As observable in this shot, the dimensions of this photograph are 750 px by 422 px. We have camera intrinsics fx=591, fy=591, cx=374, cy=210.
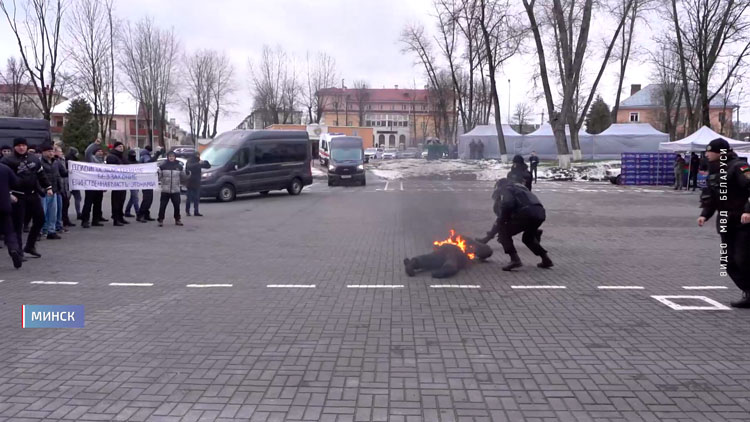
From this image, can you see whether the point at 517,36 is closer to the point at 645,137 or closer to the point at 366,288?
the point at 645,137

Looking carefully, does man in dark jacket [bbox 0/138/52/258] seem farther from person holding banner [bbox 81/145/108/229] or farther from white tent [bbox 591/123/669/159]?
white tent [bbox 591/123/669/159]

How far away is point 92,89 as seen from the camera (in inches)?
1517

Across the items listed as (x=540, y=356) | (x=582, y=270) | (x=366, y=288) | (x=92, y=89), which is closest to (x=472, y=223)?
(x=582, y=270)

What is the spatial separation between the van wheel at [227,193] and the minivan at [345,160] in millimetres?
9755

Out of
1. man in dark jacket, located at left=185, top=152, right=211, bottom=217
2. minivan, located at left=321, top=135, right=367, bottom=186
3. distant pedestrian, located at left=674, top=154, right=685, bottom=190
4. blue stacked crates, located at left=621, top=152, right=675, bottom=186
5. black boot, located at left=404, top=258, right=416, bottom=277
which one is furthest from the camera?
blue stacked crates, located at left=621, top=152, right=675, bottom=186

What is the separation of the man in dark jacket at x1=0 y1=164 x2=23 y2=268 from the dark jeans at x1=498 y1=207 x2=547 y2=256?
24.2ft

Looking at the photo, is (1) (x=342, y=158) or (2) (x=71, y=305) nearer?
(2) (x=71, y=305)

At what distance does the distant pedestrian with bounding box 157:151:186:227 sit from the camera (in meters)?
14.6

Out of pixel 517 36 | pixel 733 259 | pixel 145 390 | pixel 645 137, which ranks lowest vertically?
pixel 145 390

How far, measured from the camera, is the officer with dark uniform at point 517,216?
8.77m

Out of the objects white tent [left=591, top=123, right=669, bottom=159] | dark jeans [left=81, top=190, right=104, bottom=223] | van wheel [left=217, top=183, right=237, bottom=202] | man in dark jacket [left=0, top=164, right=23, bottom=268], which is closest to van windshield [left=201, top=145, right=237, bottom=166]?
van wheel [left=217, top=183, right=237, bottom=202]

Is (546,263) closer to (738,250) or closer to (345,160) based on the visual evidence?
(738,250)

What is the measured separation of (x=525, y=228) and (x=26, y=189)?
8200mm

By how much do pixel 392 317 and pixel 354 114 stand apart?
103 meters
